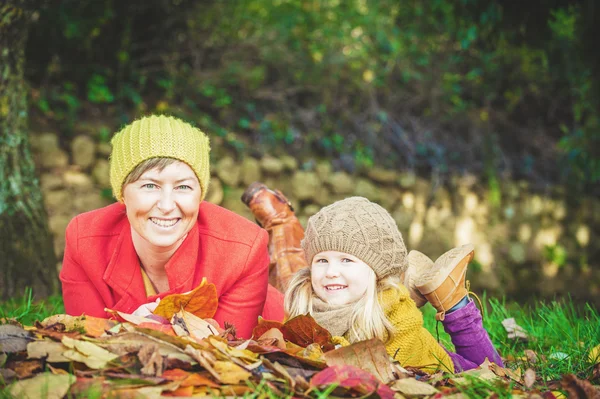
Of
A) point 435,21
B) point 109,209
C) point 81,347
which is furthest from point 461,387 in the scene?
point 435,21

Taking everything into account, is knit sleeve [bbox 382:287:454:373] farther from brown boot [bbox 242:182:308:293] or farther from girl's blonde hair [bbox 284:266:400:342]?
brown boot [bbox 242:182:308:293]

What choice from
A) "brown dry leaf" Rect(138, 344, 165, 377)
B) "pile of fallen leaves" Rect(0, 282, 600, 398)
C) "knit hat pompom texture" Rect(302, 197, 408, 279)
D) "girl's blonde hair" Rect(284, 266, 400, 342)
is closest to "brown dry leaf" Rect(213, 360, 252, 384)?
"pile of fallen leaves" Rect(0, 282, 600, 398)

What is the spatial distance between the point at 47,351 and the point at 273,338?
2.50 ft

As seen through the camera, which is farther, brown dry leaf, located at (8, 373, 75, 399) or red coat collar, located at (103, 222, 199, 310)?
red coat collar, located at (103, 222, 199, 310)

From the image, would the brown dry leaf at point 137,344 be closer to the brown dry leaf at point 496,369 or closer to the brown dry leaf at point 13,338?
the brown dry leaf at point 13,338

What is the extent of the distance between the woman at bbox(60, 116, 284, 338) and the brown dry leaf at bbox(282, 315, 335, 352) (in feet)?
1.14

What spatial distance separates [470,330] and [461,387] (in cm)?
75

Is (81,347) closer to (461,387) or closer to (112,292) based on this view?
(112,292)

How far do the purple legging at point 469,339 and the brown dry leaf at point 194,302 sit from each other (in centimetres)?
100

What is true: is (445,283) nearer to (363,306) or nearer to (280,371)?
(363,306)

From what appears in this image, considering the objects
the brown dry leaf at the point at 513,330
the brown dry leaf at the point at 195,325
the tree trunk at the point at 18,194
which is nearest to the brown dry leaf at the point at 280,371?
the brown dry leaf at the point at 195,325

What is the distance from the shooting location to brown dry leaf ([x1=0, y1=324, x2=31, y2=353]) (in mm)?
1911

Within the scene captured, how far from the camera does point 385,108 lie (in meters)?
7.27

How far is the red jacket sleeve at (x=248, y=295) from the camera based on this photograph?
2.65 meters
